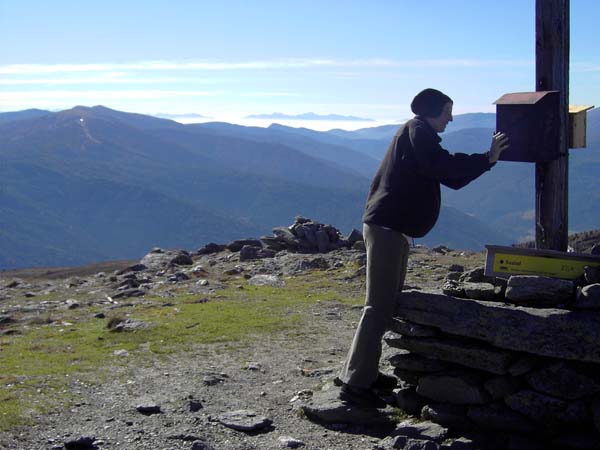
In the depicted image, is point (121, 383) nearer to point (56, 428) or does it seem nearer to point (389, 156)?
point (56, 428)

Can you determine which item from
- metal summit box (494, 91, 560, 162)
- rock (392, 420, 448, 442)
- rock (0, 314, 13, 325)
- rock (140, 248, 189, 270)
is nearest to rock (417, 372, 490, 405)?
rock (392, 420, 448, 442)

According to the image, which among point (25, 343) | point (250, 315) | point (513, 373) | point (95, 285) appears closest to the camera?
point (513, 373)

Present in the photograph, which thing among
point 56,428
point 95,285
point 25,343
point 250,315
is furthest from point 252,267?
point 56,428

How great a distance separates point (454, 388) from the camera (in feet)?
29.9

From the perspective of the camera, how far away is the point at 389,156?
9320 millimetres

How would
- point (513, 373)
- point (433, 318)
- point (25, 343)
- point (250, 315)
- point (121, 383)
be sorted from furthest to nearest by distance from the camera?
point (250, 315) → point (25, 343) → point (121, 383) → point (433, 318) → point (513, 373)

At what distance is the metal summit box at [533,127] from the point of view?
30.4ft

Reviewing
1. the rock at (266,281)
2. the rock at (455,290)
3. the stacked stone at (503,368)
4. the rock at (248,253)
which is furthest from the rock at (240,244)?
the stacked stone at (503,368)

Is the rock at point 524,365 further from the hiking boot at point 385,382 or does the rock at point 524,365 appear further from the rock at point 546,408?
the hiking boot at point 385,382

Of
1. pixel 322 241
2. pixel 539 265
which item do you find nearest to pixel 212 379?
pixel 539 265

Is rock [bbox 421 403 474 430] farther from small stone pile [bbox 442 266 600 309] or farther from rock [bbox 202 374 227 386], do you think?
rock [bbox 202 374 227 386]

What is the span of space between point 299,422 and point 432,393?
1.74 metres

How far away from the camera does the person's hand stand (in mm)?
9052

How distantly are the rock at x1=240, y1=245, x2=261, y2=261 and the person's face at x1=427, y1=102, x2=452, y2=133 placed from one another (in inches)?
820
